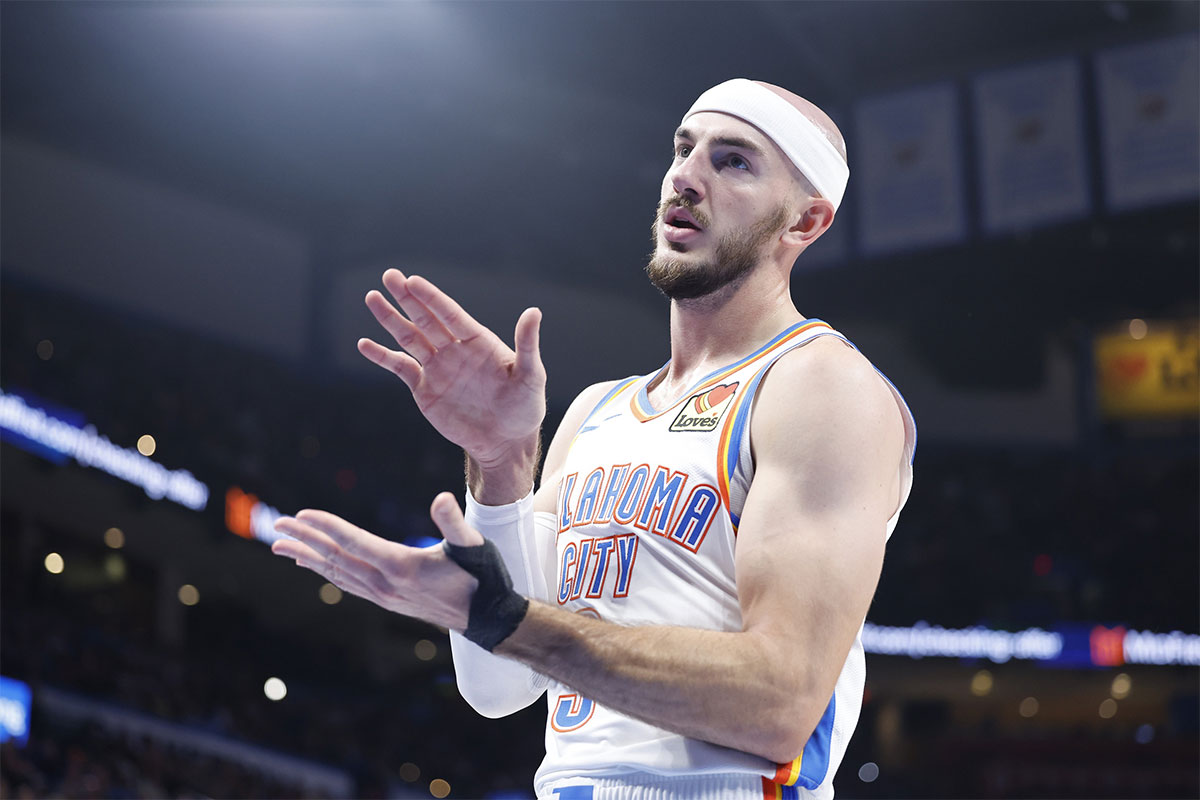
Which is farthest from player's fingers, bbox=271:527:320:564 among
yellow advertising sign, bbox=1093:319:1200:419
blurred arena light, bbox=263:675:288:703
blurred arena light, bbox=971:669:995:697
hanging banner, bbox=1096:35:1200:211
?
blurred arena light, bbox=971:669:995:697

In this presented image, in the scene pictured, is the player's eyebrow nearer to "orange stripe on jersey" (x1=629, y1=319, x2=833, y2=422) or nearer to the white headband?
the white headband

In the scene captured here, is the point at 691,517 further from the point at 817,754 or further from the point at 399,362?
the point at 399,362

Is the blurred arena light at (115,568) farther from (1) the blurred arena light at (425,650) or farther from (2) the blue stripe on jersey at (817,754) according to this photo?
(2) the blue stripe on jersey at (817,754)

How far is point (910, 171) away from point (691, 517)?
1152cm

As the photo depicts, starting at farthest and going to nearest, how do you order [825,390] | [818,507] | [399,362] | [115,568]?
[115,568]
[399,362]
[825,390]
[818,507]

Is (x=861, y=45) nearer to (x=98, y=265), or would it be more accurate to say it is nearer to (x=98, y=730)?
(x=98, y=265)

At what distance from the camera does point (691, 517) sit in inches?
97.7

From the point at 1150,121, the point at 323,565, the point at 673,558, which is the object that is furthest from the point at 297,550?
the point at 1150,121

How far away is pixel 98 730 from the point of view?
14.4 metres

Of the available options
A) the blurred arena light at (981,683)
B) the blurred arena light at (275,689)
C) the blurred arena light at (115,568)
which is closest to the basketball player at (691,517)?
the blurred arena light at (275,689)

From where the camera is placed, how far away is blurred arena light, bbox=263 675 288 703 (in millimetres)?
20953

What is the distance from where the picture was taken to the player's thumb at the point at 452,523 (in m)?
1.93

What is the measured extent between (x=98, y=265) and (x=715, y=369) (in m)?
16.3

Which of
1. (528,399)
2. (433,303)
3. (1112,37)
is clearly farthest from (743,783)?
(1112,37)
